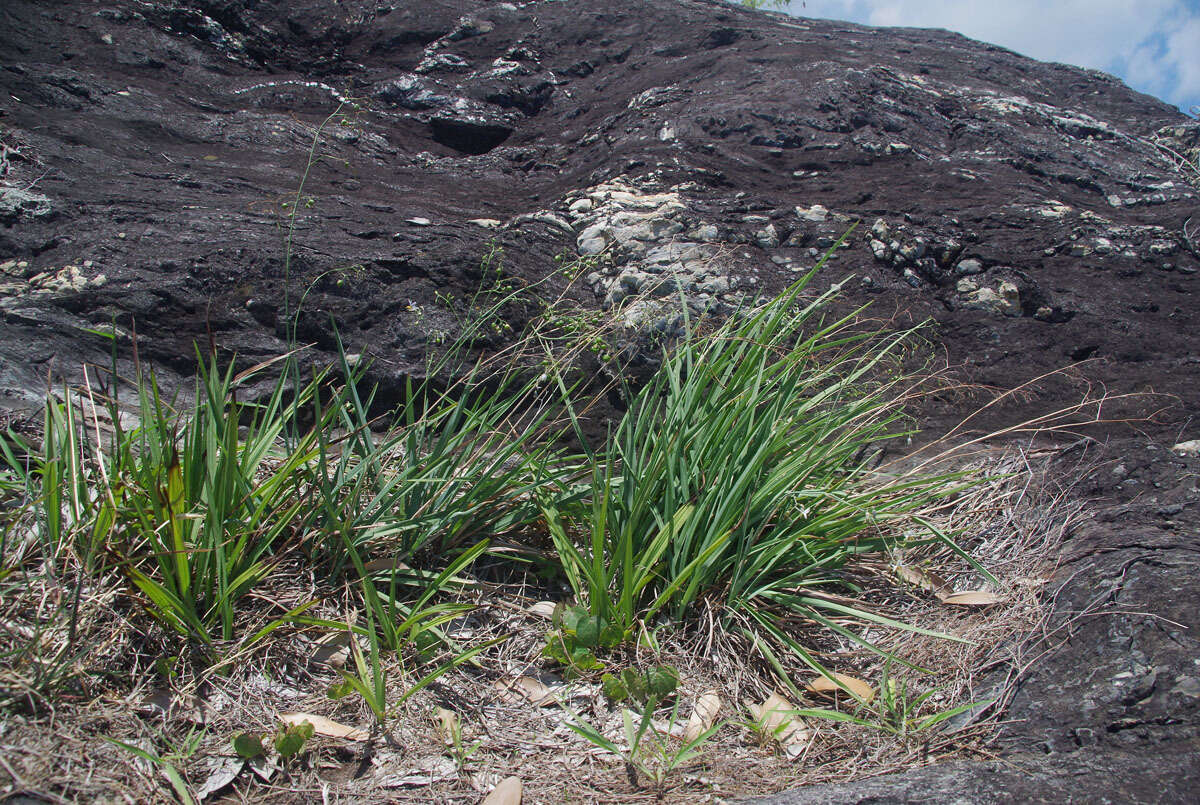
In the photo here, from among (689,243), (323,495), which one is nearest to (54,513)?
(323,495)

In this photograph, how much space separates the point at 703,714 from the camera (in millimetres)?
1570

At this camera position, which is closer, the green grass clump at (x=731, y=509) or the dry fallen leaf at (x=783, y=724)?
the dry fallen leaf at (x=783, y=724)

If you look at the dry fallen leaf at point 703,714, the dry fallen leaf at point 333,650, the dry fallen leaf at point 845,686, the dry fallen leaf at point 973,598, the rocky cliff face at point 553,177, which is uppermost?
the rocky cliff face at point 553,177

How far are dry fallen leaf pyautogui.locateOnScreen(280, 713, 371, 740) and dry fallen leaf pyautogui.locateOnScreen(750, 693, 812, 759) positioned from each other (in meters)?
0.84

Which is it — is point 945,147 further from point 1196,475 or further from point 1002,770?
point 1002,770

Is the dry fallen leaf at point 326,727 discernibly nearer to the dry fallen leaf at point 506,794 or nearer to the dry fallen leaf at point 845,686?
the dry fallen leaf at point 506,794

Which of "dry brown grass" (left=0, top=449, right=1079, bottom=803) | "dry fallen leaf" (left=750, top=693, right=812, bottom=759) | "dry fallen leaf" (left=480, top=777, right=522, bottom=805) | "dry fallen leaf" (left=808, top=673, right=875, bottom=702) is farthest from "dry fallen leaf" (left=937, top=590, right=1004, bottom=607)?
"dry fallen leaf" (left=480, top=777, right=522, bottom=805)

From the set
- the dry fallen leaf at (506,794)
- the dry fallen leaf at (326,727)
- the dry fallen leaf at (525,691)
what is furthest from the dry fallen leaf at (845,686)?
the dry fallen leaf at (326,727)

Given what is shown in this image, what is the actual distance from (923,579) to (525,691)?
45.8 inches

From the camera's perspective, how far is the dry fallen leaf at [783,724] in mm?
1478

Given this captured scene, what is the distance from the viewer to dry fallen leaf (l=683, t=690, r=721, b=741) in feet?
4.96

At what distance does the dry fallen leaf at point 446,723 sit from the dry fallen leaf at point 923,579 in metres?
1.23

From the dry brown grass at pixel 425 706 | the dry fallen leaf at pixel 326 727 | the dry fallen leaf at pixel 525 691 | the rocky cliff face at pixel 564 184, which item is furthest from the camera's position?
the rocky cliff face at pixel 564 184

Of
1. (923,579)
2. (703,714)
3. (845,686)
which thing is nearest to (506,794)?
(703,714)
